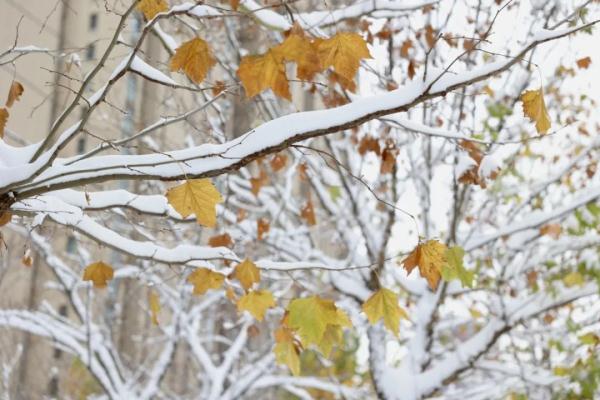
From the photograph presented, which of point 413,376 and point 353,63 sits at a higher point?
point 353,63

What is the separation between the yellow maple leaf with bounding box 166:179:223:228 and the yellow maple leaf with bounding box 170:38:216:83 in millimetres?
532

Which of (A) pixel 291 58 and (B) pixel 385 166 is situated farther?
(B) pixel 385 166

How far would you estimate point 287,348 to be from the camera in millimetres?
2709

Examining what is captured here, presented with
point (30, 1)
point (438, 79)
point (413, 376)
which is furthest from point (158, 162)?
point (30, 1)

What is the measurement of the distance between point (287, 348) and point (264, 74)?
1233mm

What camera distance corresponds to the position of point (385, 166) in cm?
352

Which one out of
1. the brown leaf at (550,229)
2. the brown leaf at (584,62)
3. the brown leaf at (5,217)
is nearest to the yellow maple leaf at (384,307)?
the brown leaf at (5,217)

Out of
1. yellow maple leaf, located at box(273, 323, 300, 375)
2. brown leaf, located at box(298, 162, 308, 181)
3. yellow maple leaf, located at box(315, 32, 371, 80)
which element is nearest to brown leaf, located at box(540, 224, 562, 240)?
brown leaf, located at box(298, 162, 308, 181)

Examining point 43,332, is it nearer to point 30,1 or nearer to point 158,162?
point 158,162

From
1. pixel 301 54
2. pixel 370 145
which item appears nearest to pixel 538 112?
pixel 301 54

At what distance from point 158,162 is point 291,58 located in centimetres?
60

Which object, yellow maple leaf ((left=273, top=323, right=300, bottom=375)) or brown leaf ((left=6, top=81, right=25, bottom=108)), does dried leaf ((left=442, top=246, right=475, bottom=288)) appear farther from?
brown leaf ((left=6, top=81, right=25, bottom=108))

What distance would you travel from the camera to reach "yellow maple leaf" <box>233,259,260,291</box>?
2482 millimetres

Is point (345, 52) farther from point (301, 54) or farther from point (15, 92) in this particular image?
point (15, 92)
